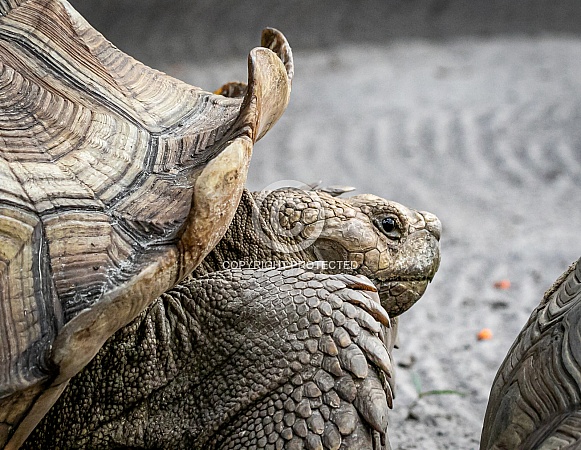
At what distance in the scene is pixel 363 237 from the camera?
2045mm

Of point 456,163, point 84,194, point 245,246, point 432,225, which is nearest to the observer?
point 84,194

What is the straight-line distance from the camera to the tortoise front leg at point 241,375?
1.57m

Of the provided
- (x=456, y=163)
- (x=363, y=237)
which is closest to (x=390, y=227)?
(x=363, y=237)

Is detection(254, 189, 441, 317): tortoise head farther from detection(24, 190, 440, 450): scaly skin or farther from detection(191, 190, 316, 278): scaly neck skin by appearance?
detection(24, 190, 440, 450): scaly skin

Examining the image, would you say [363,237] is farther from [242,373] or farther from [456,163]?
[456,163]

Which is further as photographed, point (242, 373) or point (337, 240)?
point (337, 240)

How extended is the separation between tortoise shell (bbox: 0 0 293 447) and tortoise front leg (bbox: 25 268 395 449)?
24cm

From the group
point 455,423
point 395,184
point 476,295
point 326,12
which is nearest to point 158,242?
point 455,423

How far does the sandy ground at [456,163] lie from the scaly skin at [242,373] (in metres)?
0.89

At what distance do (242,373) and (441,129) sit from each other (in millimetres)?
4619

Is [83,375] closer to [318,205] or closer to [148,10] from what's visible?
[318,205]

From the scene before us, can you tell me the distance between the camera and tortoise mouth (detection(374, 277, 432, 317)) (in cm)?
208

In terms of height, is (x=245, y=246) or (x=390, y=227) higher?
(x=390, y=227)

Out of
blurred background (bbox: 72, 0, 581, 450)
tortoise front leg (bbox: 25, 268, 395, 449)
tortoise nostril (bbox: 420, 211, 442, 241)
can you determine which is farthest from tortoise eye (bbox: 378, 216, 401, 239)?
blurred background (bbox: 72, 0, 581, 450)
